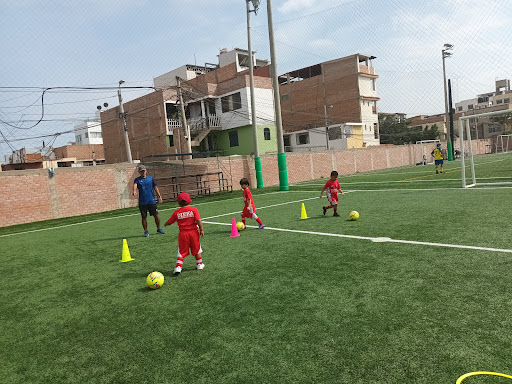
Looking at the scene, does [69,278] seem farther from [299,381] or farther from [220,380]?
[299,381]

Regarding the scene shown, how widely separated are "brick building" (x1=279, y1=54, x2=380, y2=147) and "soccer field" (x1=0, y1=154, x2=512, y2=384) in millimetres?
46027

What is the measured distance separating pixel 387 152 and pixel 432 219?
121 ft

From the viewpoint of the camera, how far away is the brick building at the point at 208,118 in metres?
41.4

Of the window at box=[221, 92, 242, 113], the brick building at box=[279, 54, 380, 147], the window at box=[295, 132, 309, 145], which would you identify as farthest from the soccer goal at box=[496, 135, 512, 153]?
the window at box=[221, 92, 242, 113]

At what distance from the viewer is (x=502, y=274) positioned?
4848 mm

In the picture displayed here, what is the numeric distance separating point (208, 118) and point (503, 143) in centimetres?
4056

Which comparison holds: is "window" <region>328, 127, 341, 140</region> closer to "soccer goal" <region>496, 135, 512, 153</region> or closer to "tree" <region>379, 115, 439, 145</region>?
"tree" <region>379, 115, 439, 145</region>

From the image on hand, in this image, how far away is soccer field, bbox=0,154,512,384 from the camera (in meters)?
3.20

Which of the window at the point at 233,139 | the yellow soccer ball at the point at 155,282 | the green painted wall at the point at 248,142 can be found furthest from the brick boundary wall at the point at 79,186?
the yellow soccer ball at the point at 155,282

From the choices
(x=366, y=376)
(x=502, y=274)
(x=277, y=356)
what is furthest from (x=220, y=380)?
(x=502, y=274)

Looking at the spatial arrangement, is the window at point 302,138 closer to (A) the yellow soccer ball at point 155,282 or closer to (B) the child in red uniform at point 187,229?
(B) the child in red uniform at point 187,229

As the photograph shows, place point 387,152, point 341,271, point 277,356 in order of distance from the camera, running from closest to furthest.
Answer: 1. point 277,356
2. point 341,271
3. point 387,152

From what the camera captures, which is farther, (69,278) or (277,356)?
(69,278)

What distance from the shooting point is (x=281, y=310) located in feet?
14.4
